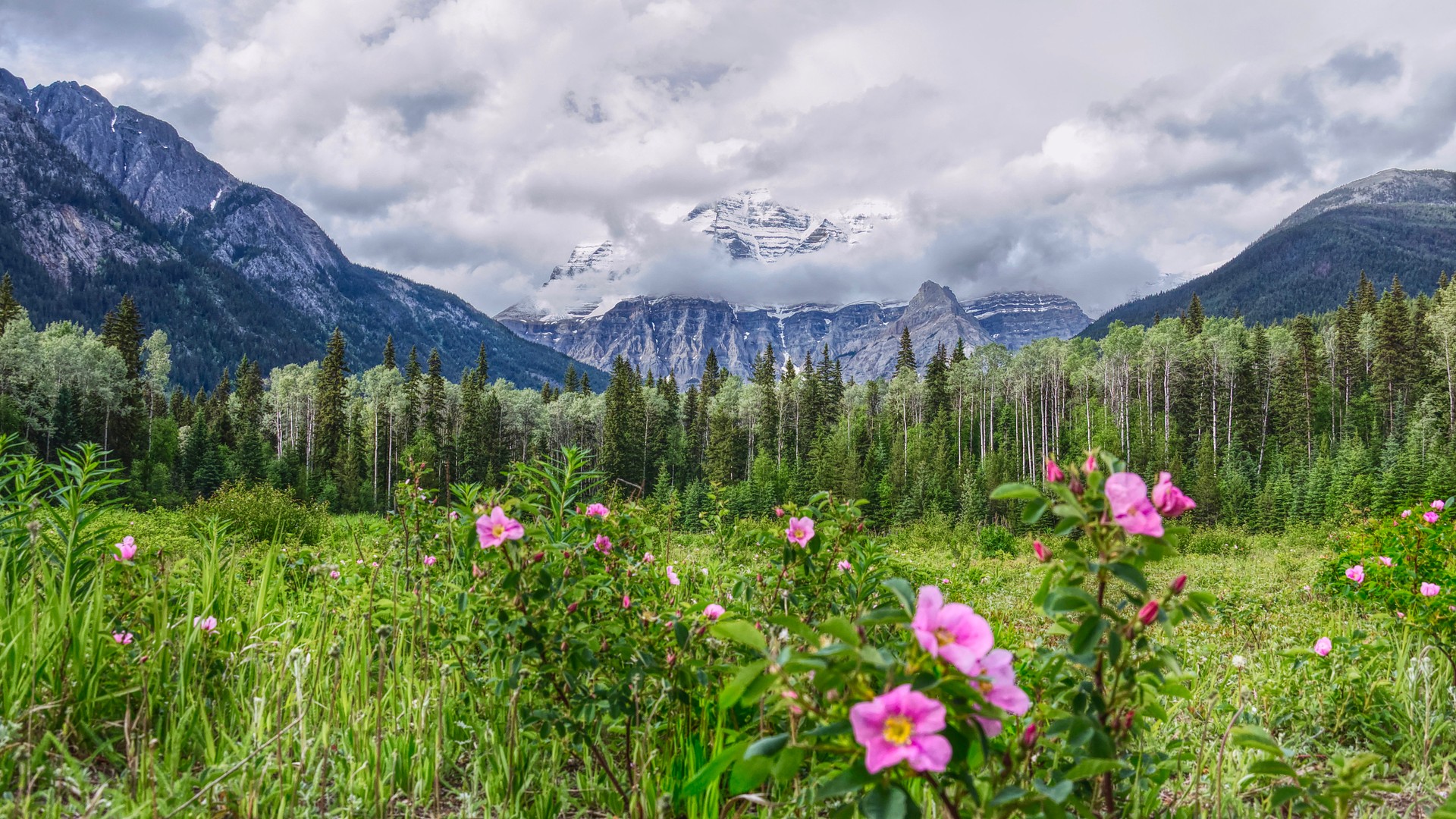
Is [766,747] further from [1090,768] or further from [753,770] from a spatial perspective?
[1090,768]

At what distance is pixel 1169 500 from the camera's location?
115 cm

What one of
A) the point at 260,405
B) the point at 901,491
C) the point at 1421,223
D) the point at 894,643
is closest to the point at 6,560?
the point at 894,643

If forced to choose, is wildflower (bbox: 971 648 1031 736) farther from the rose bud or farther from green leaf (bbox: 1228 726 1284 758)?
green leaf (bbox: 1228 726 1284 758)

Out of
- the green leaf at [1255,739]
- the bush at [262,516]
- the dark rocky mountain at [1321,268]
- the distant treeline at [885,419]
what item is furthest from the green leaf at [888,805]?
the dark rocky mountain at [1321,268]

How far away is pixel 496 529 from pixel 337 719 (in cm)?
123

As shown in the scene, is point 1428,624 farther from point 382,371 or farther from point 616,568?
point 382,371

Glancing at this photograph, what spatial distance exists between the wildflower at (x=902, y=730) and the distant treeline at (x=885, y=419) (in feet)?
108

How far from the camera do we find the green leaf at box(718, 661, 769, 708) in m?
0.95

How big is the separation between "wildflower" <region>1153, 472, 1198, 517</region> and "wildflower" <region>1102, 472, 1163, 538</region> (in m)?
0.03

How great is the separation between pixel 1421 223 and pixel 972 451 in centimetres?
23491

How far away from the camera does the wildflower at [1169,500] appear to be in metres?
1.12

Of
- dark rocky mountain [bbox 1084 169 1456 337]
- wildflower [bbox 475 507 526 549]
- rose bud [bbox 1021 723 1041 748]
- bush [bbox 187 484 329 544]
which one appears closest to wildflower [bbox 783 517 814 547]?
wildflower [bbox 475 507 526 549]

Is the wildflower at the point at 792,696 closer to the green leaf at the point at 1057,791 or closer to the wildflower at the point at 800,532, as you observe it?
the green leaf at the point at 1057,791

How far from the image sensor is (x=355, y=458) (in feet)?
161
